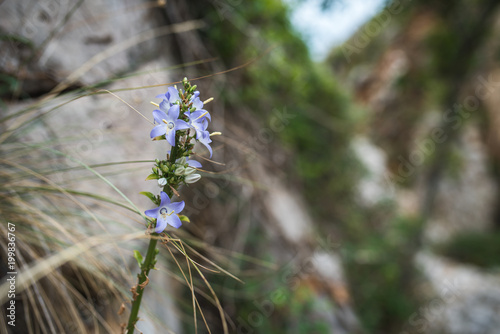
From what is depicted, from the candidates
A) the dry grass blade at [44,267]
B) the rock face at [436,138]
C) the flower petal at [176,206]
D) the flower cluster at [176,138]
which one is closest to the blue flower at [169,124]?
the flower cluster at [176,138]

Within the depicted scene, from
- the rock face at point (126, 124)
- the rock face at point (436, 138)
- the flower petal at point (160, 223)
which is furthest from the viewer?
the rock face at point (436, 138)

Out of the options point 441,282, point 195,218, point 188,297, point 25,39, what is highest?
point 441,282

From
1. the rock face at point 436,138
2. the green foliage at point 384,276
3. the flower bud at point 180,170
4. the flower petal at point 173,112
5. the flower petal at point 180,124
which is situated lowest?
the flower bud at point 180,170

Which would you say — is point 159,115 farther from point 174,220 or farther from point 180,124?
point 174,220

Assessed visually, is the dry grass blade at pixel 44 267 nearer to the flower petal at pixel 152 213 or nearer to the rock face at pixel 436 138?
the flower petal at pixel 152 213

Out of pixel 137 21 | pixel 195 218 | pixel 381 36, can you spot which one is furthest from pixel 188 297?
pixel 381 36

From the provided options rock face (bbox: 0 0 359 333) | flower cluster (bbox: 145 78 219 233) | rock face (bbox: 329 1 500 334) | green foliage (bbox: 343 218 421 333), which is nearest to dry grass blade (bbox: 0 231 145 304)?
rock face (bbox: 0 0 359 333)

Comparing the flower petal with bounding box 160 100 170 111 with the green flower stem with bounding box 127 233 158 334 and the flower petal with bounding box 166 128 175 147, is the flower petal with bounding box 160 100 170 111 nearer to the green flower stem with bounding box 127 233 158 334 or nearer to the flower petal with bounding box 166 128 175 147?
the flower petal with bounding box 166 128 175 147

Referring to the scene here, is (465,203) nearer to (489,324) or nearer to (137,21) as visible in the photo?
(489,324)
